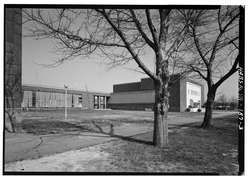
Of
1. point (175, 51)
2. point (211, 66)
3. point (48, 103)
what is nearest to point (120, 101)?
point (48, 103)

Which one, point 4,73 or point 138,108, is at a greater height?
point 4,73

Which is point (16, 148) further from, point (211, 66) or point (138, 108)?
point (138, 108)

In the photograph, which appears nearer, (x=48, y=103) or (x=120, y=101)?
(x=48, y=103)

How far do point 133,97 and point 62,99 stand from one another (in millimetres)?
14556

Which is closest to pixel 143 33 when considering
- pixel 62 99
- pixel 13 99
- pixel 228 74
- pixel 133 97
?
pixel 228 74

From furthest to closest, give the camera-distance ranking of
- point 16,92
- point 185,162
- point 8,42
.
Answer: point 16,92 < point 8,42 < point 185,162

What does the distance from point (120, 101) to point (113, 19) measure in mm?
36731

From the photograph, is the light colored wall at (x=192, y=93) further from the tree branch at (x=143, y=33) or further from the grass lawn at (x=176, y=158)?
the tree branch at (x=143, y=33)

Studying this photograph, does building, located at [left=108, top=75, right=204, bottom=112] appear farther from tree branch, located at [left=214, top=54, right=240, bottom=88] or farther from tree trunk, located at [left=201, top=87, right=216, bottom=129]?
tree branch, located at [left=214, top=54, right=240, bottom=88]

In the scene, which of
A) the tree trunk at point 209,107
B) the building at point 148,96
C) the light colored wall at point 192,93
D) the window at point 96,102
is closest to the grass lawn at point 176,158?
the tree trunk at point 209,107

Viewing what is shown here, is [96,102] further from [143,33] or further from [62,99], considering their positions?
[143,33]

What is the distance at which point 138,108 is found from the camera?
35.2 metres

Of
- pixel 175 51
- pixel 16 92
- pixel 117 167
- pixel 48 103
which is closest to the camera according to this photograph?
pixel 117 167

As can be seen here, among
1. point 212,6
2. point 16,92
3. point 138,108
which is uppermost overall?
point 212,6
